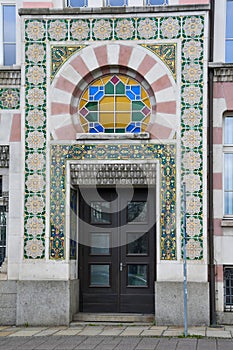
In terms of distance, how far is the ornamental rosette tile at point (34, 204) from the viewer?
53.2 ft

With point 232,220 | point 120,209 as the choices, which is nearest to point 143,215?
point 120,209

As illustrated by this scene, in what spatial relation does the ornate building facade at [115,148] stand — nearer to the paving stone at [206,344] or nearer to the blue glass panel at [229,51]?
the blue glass panel at [229,51]

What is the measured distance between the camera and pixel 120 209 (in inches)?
674

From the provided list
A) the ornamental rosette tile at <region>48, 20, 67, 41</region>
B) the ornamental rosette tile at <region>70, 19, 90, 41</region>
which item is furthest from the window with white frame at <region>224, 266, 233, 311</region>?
the ornamental rosette tile at <region>48, 20, 67, 41</region>

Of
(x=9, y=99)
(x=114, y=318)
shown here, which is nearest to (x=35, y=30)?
(x=9, y=99)

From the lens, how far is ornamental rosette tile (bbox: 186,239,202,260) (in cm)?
1583

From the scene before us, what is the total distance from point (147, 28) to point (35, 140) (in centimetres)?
346

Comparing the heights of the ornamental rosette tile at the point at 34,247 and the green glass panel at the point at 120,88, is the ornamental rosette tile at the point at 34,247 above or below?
below

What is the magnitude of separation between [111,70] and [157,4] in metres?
1.83

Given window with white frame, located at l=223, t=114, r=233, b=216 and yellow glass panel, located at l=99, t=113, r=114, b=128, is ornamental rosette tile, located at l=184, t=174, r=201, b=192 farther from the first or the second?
yellow glass panel, located at l=99, t=113, r=114, b=128

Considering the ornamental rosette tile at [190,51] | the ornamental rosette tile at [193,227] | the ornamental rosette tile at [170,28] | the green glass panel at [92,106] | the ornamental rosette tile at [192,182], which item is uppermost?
the ornamental rosette tile at [170,28]

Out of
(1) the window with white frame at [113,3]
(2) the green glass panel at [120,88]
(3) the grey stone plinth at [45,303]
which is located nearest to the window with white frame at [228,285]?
(3) the grey stone plinth at [45,303]

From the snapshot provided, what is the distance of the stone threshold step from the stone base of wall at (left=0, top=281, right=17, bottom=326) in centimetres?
138

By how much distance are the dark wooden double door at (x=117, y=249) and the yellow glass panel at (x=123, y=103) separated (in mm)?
1872
